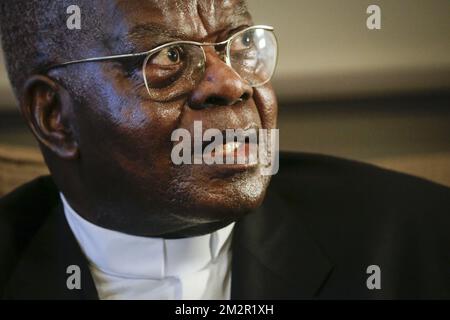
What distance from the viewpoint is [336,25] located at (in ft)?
3.49

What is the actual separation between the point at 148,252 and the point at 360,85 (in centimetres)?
47

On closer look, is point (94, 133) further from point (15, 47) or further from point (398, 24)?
point (398, 24)

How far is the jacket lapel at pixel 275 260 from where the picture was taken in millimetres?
978

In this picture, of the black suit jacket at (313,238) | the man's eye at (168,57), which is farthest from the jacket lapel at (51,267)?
the man's eye at (168,57)

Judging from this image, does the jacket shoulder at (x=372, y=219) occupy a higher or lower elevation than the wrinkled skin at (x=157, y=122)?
lower

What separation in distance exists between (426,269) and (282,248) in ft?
0.76

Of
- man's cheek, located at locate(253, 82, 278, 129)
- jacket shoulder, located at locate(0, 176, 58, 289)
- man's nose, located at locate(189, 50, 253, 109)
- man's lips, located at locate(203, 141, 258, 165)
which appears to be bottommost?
jacket shoulder, located at locate(0, 176, 58, 289)

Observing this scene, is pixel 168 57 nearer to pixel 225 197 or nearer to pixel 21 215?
Result: pixel 225 197

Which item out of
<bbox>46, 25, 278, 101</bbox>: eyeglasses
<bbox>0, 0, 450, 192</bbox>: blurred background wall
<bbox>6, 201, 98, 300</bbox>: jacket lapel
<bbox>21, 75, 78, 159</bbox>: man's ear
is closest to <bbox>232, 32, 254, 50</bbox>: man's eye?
<bbox>46, 25, 278, 101</bbox>: eyeglasses

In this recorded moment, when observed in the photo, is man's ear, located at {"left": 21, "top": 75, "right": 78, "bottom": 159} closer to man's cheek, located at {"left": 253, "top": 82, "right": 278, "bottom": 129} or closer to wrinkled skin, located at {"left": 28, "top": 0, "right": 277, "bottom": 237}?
wrinkled skin, located at {"left": 28, "top": 0, "right": 277, "bottom": 237}

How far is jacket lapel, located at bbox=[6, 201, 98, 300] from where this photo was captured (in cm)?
98

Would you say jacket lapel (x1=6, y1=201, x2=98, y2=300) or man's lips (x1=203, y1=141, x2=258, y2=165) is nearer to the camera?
man's lips (x1=203, y1=141, x2=258, y2=165)

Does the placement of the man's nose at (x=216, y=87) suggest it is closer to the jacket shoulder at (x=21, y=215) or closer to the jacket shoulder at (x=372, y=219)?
the jacket shoulder at (x=372, y=219)

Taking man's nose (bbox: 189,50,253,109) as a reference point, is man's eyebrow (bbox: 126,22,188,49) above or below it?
above
